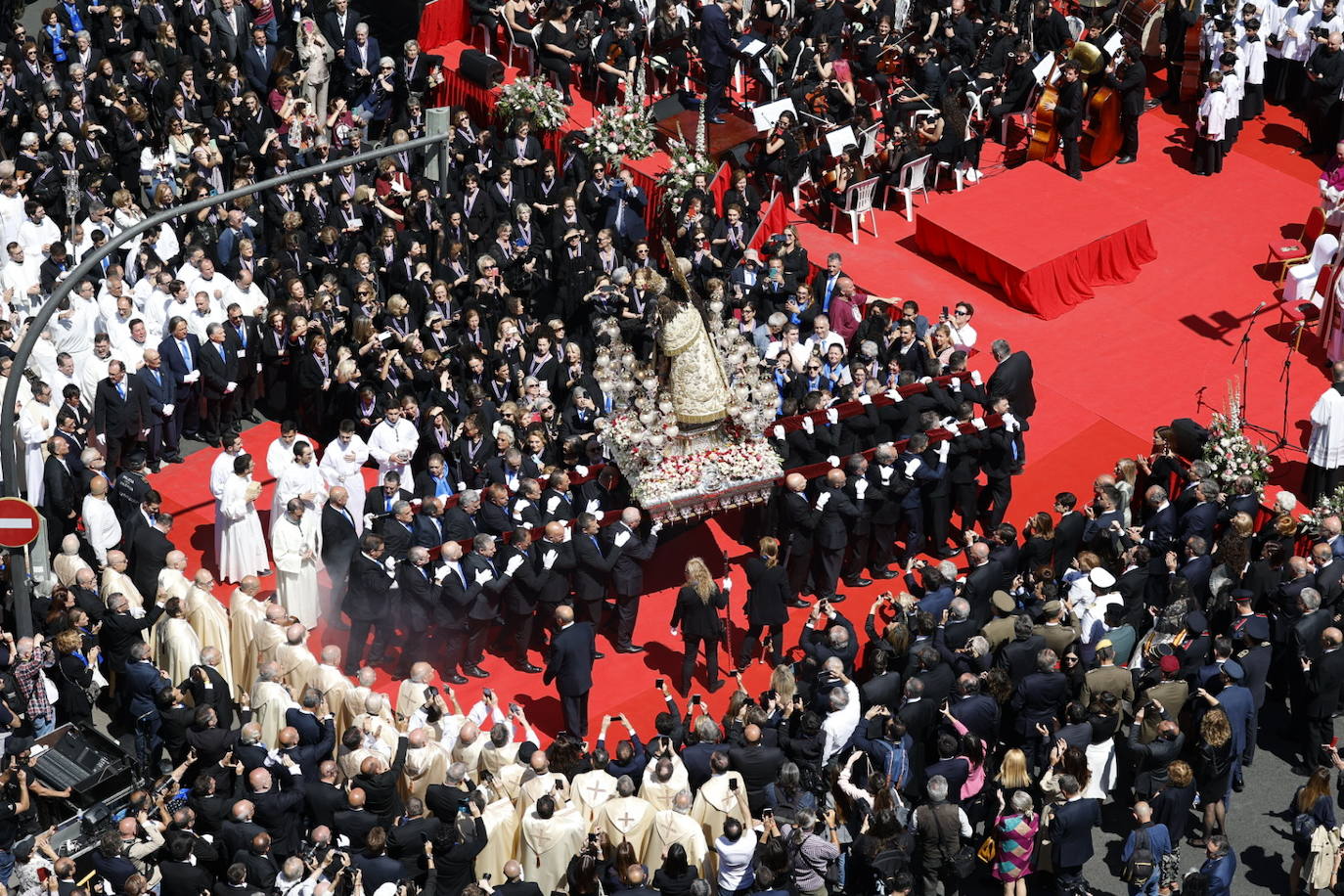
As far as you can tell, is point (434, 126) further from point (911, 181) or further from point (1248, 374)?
point (1248, 374)

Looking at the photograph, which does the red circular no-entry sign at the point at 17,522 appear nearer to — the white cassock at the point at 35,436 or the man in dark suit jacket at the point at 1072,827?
the white cassock at the point at 35,436

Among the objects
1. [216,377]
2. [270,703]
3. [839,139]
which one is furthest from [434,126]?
[270,703]

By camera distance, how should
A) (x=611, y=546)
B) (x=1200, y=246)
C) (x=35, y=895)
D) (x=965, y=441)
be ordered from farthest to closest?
(x=1200, y=246)
(x=965, y=441)
(x=611, y=546)
(x=35, y=895)

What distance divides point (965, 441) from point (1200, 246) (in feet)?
22.2

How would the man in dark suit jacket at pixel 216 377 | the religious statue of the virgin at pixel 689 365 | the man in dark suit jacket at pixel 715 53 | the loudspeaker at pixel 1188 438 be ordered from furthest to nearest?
the man in dark suit jacket at pixel 715 53
the man in dark suit jacket at pixel 216 377
the loudspeaker at pixel 1188 438
the religious statue of the virgin at pixel 689 365

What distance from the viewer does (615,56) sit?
27.3 metres

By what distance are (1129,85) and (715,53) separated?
5.26 meters

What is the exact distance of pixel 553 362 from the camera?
72.5 feet

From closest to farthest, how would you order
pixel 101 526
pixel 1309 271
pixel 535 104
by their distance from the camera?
1. pixel 101 526
2. pixel 1309 271
3. pixel 535 104

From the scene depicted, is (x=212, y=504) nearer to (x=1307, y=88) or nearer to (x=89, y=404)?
(x=89, y=404)

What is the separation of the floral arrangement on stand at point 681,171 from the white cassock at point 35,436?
25.2 ft

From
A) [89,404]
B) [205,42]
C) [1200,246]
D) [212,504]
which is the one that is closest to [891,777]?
[212,504]

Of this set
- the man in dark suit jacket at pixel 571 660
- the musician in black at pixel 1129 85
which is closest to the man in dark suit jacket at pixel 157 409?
the man in dark suit jacket at pixel 571 660

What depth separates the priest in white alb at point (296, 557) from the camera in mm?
19938
